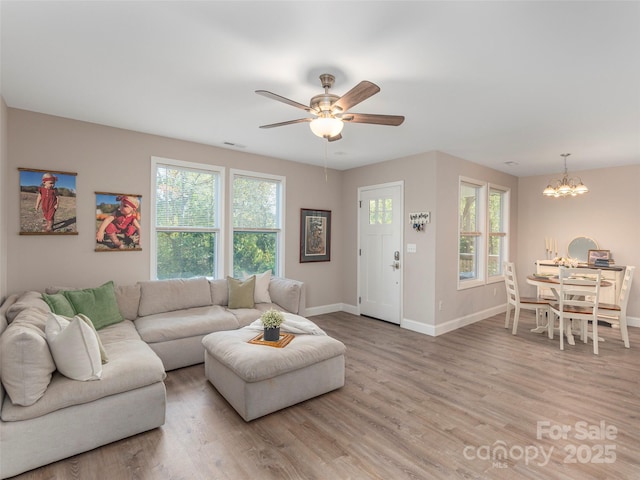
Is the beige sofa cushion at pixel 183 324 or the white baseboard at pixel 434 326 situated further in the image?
the white baseboard at pixel 434 326

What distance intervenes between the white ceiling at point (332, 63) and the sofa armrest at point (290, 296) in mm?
1979

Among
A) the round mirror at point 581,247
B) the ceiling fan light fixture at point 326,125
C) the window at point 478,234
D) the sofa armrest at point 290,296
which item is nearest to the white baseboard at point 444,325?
the window at point 478,234

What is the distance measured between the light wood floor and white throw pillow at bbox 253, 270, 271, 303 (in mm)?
1320

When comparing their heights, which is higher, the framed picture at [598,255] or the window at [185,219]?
the window at [185,219]

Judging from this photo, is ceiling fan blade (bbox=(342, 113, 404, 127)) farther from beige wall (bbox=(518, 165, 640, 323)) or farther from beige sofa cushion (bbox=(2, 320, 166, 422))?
beige wall (bbox=(518, 165, 640, 323))

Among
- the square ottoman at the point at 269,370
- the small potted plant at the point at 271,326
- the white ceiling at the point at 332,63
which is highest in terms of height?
the white ceiling at the point at 332,63

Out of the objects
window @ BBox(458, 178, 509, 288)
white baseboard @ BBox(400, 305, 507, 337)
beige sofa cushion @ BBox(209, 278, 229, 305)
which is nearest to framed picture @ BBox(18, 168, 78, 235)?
beige sofa cushion @ BBox(209, 278, 229, 305)

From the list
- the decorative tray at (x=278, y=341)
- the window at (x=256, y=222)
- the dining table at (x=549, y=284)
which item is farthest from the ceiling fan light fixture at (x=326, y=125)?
the dining table at (x=549, y=284)

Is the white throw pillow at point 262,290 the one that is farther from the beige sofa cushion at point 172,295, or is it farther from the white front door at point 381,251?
the white front door at point 381,251

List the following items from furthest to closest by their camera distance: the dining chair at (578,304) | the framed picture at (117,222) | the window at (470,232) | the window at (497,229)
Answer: the window at (497,229) < the window at (470,232) < the dining chair at (578,304) < the framed picture at (117,222)

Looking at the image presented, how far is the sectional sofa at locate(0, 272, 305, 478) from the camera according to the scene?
6.31ft

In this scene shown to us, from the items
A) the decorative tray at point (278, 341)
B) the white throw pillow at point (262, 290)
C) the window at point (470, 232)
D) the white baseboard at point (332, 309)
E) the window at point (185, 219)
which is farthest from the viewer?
the white baseboard at point (332, 309)

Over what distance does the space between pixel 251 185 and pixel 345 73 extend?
2.85 metres

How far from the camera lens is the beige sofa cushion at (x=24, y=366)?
192 centimetres
